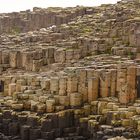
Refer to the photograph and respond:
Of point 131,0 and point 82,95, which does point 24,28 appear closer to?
point 131,0

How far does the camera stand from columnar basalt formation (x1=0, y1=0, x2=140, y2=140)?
127ft

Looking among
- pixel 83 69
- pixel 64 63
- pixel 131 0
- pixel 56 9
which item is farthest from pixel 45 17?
pixel 83 69

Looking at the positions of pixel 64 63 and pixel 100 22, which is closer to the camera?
pixel 64 63

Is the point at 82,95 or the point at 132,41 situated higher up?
the point at 132,41

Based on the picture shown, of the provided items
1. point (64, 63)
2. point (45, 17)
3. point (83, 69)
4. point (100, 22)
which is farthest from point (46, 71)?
point (45, 17)

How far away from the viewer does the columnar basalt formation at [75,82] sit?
127 feet

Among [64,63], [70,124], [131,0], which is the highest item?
[131,0]

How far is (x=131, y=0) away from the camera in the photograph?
63125mm

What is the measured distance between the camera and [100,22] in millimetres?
56406

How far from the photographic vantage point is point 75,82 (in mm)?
41562

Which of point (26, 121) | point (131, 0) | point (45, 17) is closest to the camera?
point (26, 121)

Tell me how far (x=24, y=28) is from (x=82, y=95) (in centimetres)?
3355

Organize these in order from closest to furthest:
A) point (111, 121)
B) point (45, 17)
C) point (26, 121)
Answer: point (111, 121)
point (26, 121)
point (45, 17)

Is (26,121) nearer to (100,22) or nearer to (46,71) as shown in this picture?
(46,71)
